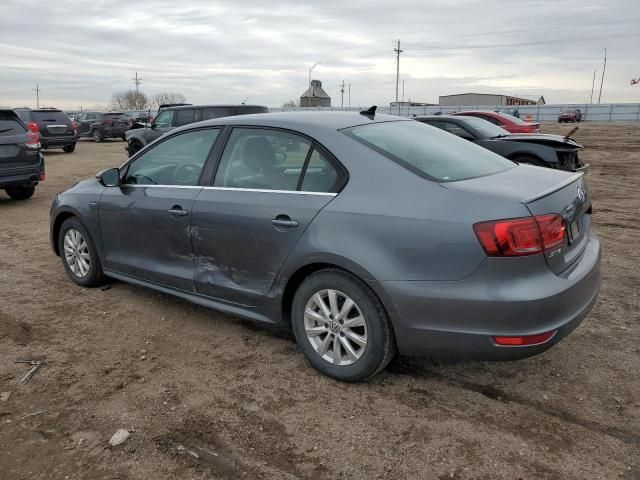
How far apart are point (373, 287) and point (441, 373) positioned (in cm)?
89

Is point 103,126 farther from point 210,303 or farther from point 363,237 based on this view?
point 363,237

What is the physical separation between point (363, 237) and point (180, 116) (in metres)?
11.3

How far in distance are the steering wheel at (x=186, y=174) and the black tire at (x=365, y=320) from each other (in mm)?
1263

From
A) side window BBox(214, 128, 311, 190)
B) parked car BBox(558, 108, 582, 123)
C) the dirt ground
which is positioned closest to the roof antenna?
side window BBox(214, 128, 311, 190)

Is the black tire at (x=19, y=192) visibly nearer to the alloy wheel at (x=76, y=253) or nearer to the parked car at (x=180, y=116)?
the parked car at (x=180, y=116)

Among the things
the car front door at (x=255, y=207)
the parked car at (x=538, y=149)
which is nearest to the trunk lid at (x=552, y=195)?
the car front door at (x=255, y=207)

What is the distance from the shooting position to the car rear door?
8812 mm

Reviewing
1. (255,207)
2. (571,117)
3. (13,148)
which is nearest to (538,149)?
(255,207)

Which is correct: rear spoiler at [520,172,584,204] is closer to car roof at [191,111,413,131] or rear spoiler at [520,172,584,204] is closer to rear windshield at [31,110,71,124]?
car roof at [191,111,413,131]

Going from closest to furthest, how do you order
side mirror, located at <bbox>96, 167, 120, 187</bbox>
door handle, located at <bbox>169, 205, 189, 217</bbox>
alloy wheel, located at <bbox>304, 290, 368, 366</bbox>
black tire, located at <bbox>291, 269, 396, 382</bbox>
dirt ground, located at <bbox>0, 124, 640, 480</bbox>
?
dirt ground, located at <bbox>0, 124, 640, 480</bbox> → black tire, located at <bbox>291, 269, 396, 382</bbox> → alloy wheel, located at <bbox>304, 290, 368, 366</bbox> → door handle, located at <bbox>169, 205, 189, 217</bbox> → side mirror, located at <bbox>96, 167, 120, 187</bbox>

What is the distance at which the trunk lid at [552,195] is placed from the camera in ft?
9.09

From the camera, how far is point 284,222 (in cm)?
327

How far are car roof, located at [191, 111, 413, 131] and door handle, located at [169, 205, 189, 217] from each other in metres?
0.68

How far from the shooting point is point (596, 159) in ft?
55.1
